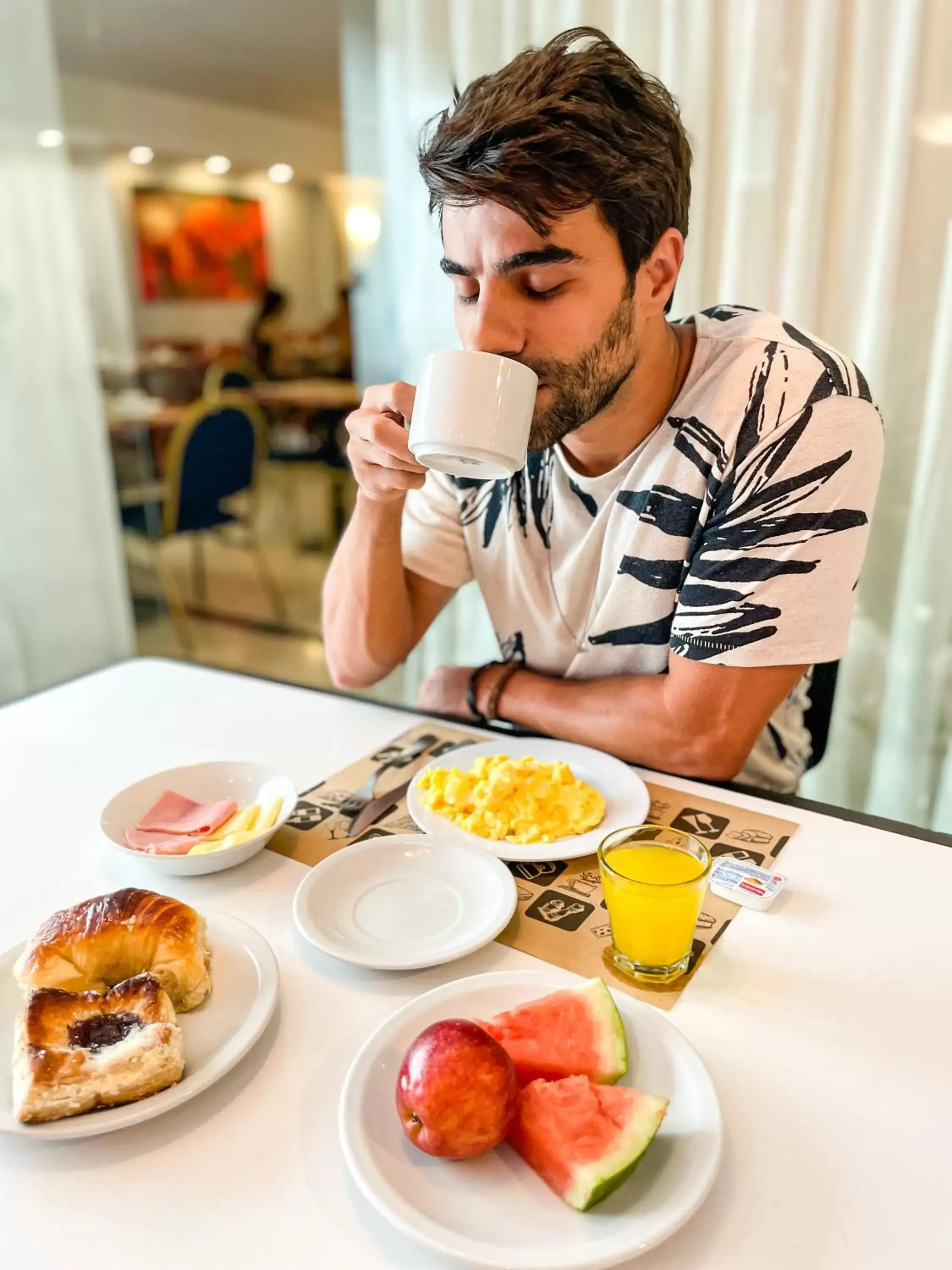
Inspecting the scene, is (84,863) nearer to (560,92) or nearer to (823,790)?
(560,92)

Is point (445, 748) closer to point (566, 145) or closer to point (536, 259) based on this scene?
point (536, 259)

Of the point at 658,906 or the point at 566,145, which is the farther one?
the point at 566,145

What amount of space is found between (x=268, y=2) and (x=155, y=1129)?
4.14 m

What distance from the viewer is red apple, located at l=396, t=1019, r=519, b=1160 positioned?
0.57 m

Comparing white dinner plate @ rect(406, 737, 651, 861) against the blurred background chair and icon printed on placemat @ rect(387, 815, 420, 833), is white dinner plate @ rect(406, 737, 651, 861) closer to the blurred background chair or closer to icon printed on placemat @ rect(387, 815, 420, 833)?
icon printed on placemat @ rect(387, 815, 420, 833)

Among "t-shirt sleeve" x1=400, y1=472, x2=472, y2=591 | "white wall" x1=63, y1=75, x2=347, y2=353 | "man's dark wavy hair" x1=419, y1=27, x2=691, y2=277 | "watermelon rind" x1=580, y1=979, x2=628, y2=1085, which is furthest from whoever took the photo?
"white wall" x1=63, y1=75, x2=347, y2=353

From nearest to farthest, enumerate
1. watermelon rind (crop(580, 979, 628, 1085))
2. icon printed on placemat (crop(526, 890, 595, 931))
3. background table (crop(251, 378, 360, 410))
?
watermelon rind (crop(580, 979, 628, 1085)) < icon printed on placemat (crop(526, 890, 595, 931)) < background table (crop(251, 378, 360, 410))

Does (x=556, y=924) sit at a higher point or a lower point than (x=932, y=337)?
lower

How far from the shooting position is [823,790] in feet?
6.89

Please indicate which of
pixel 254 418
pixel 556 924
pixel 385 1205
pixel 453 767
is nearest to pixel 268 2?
pixel 254 418

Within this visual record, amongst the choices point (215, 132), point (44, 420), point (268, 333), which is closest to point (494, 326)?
point (44, 420)

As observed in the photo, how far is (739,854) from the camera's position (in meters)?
0.94

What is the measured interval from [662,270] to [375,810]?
0.81m

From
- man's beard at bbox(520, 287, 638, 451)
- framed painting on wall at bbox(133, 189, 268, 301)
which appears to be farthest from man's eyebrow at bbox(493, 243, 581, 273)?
framed painting on wall at bbox(133, 189, 268, 301)
